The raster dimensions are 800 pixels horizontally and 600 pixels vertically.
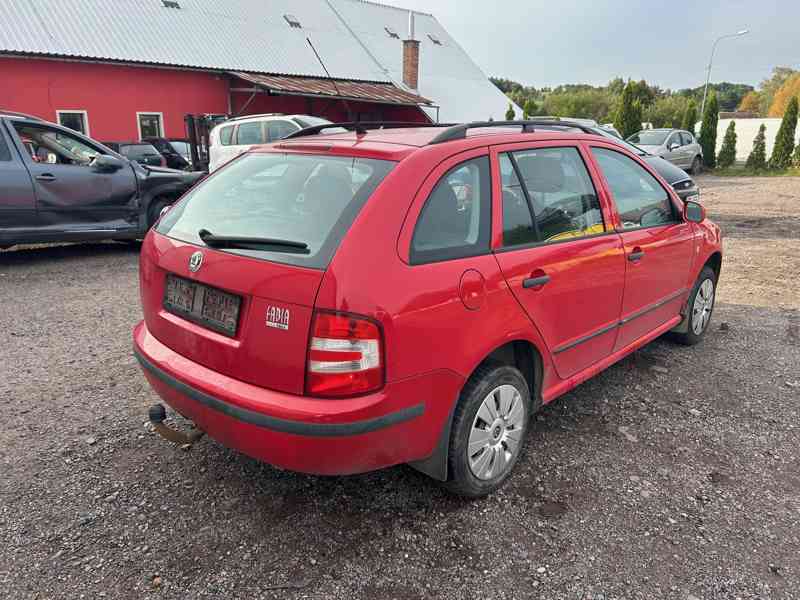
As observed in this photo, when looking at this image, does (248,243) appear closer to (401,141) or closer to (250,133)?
(401,141)

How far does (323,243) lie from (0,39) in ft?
62.5

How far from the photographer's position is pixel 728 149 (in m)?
26.5

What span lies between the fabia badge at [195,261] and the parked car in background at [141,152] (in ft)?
45.6

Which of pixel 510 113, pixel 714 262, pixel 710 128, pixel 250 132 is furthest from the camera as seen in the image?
pixel 510 113

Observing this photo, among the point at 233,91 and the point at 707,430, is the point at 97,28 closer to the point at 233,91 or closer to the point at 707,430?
the point at 233,91

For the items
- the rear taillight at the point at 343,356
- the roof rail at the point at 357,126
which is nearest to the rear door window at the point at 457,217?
the rear taillight at the point at 343,356

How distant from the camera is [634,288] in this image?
3641mm

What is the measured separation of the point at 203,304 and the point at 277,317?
48 cm

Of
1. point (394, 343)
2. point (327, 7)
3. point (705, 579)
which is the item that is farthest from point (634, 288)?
point (327, 7)

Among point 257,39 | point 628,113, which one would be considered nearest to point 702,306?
point 257,39

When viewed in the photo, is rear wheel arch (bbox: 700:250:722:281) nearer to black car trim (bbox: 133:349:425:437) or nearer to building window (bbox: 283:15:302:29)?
black car trim (bbox: 133:349:425:437)

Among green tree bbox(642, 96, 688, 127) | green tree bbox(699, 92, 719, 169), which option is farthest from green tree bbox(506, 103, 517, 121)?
green tree bbox(642, 96, 688, 127)

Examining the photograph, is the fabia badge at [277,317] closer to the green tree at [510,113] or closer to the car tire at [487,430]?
the car tire at [487,430]

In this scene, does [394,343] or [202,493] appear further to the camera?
[202,493]
